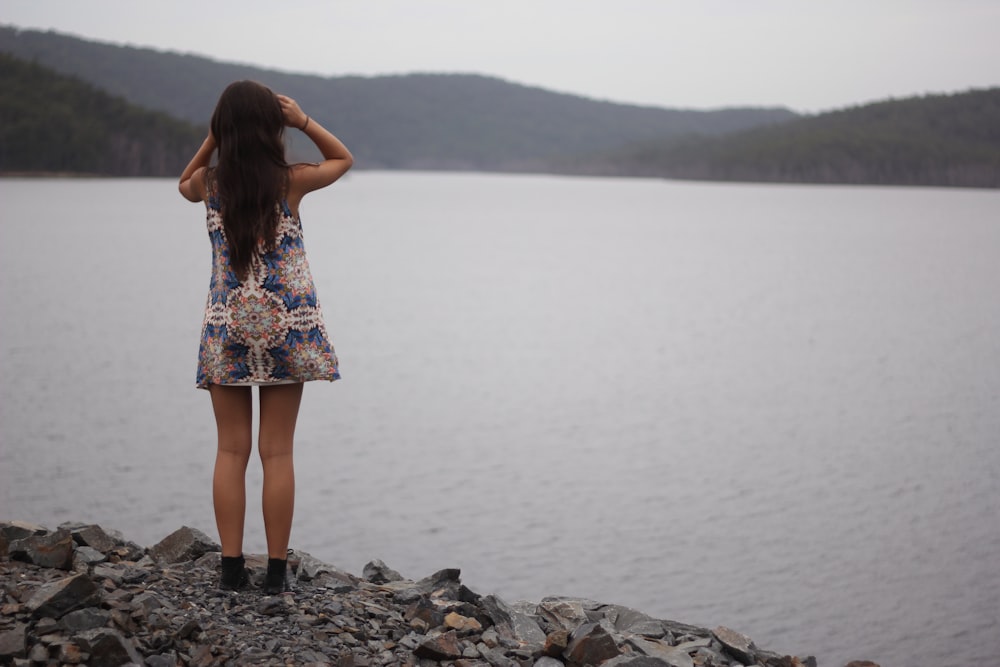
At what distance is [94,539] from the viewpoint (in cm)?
542

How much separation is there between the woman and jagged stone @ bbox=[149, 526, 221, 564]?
2.84 ft

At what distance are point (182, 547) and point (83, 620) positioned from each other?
1.36m

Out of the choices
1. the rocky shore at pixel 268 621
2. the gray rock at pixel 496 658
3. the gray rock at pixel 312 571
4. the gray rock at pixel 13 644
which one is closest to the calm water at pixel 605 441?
the rocky shore at pixel 268 621

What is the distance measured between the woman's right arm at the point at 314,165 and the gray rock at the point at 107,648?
186 cm

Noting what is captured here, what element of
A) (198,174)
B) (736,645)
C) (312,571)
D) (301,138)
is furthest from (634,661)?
(301,138)

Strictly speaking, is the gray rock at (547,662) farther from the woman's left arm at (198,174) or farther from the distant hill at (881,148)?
the distant hill at (881,148)

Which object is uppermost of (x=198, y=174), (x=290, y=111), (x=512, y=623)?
(x=290, y=111)

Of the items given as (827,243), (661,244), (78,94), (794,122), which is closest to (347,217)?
(661,244)

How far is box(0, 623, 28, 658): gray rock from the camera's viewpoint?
3903 millimetres

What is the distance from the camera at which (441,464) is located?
11.2 meters

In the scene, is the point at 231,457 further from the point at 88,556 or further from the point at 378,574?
the point at 378,574

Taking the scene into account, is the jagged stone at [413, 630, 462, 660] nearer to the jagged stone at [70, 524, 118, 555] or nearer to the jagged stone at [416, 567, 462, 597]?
the jagged stone at [416, 567, 462, 597]

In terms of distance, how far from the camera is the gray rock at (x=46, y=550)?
486 centimetres

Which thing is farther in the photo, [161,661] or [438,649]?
[438,649]
